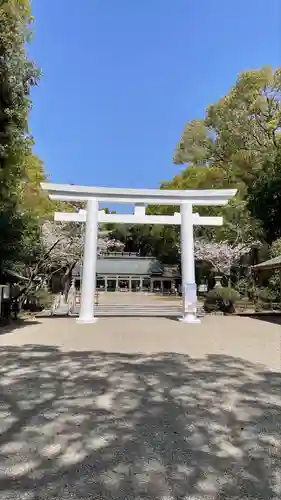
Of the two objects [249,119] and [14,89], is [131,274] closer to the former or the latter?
[249,119]

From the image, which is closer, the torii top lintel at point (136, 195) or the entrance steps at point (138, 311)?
the torii top lintel at point (136, 195)

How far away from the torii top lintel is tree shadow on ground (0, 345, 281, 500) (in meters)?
A: 8.43

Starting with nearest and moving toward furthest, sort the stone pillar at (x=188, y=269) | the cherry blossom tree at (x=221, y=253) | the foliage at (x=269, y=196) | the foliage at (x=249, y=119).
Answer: the foliage at (x=269, y=196) < the stone pillar at (x=188, y=269) < the foliage at (x=249, y=119) < the cherry blossom tree at (x=221, y=253)

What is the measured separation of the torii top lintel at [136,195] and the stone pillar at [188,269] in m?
0.39

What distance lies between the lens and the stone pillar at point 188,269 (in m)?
13.3

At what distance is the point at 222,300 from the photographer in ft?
55.0

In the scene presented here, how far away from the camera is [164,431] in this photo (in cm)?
321

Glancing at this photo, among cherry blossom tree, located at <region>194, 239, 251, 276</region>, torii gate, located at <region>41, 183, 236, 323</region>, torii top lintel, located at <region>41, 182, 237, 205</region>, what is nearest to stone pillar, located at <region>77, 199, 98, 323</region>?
torii gate, located at <region>41, 183, 236, 323</region>

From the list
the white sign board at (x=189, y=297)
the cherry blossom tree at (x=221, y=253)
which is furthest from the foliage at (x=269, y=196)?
the cherry blossom tree at (x=221, y=253)

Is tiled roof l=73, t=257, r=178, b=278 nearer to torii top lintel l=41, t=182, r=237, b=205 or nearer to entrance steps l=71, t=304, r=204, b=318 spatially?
entrance steps l=71, t=304, r=204, b=318

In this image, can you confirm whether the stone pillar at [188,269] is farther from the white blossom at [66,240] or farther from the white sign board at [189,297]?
the white blossom at [66,240]

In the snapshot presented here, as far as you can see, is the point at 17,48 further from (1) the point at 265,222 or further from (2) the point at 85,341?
(1) the point at 265,222

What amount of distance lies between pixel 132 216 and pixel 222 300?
5786mm

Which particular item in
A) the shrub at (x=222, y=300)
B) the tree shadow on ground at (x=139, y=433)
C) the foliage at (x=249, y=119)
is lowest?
the tree shadow on ground at (x=139, y=433)
